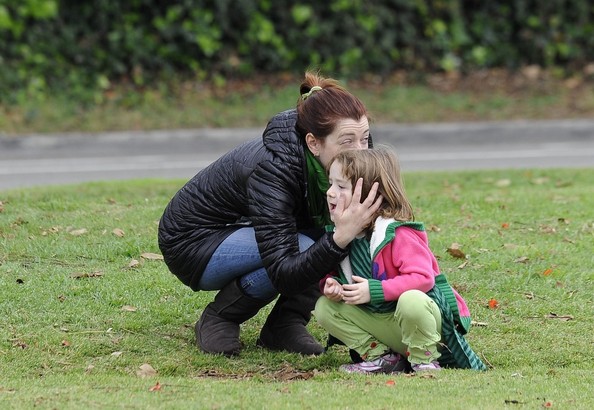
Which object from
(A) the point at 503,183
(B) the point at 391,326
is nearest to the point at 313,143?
(B) the point at 391,326

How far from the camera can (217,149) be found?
473 inches

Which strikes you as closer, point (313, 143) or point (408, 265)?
point (408, 265)

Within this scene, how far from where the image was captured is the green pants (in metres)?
4.34

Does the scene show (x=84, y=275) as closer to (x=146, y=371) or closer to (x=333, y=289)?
(x=146, y=371)

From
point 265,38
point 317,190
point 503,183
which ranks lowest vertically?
point 503,183

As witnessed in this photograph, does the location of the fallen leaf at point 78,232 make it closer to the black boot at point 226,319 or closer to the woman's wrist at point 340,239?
the black boot at point 226,319

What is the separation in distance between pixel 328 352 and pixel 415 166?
6.10 meters

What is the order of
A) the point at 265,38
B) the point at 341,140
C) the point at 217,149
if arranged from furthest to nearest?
1. the point at 265,38
2. the point at 217,149
3. the point at 341,140

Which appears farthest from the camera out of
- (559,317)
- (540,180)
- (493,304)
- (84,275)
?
(540,180)

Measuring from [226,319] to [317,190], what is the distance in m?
0.81

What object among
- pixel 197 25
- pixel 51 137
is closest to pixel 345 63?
pixel 197 25

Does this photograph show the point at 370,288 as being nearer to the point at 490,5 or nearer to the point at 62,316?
the point at 62,316

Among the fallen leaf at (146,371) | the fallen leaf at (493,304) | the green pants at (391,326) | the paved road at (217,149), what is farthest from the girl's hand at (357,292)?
the paved road at (217,149)

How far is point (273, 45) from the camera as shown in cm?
1404
